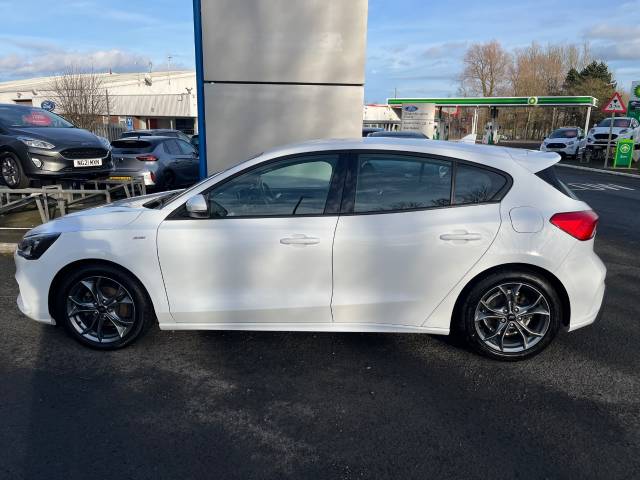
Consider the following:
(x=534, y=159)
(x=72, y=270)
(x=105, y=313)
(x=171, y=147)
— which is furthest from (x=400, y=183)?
(x=171, y=147)

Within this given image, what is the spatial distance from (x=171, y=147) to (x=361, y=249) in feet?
31.0

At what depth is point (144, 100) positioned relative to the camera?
52.5 metres

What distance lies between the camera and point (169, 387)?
3.34m

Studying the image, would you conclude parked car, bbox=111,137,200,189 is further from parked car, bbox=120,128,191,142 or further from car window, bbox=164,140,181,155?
parked car, bbox=120,128,191,142

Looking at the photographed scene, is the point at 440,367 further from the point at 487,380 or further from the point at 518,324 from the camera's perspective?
the point at 518,324

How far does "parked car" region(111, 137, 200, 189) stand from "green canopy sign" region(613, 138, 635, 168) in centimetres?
2018

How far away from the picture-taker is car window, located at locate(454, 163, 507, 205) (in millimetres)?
3533

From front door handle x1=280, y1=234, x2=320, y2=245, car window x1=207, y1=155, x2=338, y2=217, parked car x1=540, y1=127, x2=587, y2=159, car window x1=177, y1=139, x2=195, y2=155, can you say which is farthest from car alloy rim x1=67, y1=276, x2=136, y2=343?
parked car x1=540, y1=127, x2=587, y2=159

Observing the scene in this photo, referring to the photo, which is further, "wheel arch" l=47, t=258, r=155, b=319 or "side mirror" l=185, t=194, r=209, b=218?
"wheel arch" l=47, t=258, r=155, b=319

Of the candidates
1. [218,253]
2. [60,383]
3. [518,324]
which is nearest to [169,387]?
[60,383]

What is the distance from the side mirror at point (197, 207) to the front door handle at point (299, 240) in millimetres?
610

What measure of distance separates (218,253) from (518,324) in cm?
224

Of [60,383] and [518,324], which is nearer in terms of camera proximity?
[60,383]

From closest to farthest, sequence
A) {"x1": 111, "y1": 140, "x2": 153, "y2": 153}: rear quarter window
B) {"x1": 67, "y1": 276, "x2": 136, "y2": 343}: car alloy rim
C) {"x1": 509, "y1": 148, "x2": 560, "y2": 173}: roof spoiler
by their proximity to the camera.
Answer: {"x1": 509, "y1": 148, "x2": 560, "y2": 173}: roof spoiler → {"x1": 67, "y1": 276, "x2": 136, "y2": 343}: car alloy rim → {"x1": 111, "y1": 140, "x2": 153, "y2": 153}: rear quarter window
